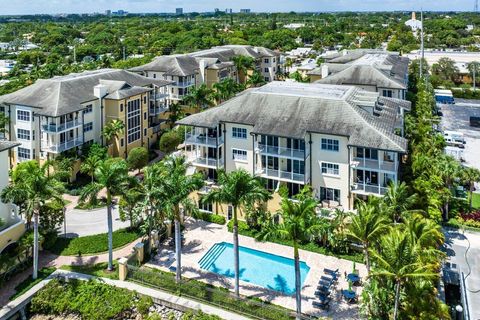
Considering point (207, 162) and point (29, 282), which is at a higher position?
point (207, 162)

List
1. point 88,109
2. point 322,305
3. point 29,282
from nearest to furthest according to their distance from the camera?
point 322,305 → point 29,282 → point 88,109

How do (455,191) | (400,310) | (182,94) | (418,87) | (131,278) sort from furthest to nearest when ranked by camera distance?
(418,87) < (182,94) < (455,191) < (131,278) < (400,310)

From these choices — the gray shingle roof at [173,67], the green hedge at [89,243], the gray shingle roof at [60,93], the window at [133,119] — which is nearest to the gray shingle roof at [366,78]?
the gray shingle roof at [173,67]

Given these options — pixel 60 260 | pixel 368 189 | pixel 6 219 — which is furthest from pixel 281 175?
pixel 6 219

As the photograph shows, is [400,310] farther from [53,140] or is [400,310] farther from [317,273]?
[53,140]

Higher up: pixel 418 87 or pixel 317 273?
pixel 418 87

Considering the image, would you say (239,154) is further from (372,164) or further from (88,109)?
Result: (88,109)

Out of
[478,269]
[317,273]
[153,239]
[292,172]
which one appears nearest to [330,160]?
[292,172]
